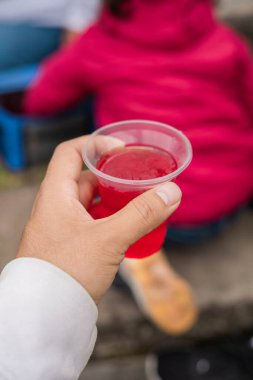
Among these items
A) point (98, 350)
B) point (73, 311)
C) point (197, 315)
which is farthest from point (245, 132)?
point (73, 311)

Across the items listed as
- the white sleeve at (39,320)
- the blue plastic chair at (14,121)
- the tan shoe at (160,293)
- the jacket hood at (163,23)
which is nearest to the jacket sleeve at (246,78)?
the jacket hood at (163,23)

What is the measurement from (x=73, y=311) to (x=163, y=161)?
1.14 feet

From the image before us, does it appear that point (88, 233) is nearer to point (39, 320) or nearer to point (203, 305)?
point (39, 320)

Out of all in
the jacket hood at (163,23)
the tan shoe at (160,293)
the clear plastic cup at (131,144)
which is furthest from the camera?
the tan shoe at (160,293)

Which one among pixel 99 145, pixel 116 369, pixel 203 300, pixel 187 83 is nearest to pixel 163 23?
pixel 187 83

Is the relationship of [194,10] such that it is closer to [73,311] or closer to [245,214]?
[245,214]

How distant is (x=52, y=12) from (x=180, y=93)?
1.12 meters

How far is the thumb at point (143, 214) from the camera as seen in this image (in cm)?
86

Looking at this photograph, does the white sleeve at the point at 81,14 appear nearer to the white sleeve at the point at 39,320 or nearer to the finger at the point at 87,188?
the finger at the point at 87,188

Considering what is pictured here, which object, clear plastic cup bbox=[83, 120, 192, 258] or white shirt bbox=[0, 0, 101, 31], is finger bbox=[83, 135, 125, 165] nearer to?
clear plastic cup bbox=[83, 120, 192, 258]

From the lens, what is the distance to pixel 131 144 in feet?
3.58

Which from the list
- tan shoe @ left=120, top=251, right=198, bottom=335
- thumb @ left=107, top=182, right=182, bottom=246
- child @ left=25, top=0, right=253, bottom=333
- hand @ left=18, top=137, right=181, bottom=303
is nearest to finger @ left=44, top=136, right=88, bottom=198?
hand @ left=18, top=137, right=181, bottom=303

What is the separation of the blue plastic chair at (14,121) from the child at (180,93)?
17.7 inches

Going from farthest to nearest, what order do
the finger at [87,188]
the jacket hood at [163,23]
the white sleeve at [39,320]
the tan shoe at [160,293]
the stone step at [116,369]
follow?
the stone step at [116,369] < the tan shoe at [160,293] < the jacket hood at [163,23] < the finger at [87,188] < the white sleeve at [39,320]
